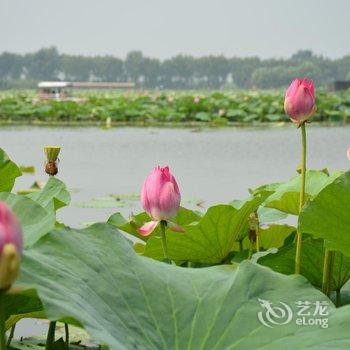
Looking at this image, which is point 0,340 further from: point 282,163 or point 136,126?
point 136,126

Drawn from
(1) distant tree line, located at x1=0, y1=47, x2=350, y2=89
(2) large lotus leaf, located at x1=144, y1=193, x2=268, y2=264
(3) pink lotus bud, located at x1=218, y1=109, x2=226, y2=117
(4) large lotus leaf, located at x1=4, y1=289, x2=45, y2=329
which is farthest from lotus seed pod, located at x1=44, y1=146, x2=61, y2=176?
(1) distant tree line, located at x1=0, y1=47, x2=350, y2=89

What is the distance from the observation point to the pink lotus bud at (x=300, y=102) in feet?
3.01

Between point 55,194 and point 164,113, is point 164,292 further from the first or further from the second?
point 164,113

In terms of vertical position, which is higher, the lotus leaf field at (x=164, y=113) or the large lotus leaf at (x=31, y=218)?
the large lotus leaf at (x=31, y=218)

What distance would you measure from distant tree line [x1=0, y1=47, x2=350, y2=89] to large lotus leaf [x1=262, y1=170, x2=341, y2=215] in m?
36.0

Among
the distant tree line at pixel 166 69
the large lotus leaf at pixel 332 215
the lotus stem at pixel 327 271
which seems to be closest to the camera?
the large lotus leaf at pixel 332 215

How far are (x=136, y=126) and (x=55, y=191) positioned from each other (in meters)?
6.65

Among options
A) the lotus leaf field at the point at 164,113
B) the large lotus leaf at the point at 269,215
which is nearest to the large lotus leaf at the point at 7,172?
the large lotus leaf at the point at 269,215

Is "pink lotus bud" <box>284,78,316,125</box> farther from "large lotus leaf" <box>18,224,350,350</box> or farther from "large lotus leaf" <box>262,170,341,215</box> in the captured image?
"large lotus leaf" <box>18,224,350,350</box>

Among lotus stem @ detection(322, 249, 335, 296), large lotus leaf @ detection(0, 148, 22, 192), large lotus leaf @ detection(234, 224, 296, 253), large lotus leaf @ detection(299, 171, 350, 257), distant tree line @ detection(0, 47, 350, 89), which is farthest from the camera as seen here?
distant tree line @ detection(0, 47, 350, 89)

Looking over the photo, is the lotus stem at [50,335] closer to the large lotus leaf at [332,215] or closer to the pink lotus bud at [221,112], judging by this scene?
the large lotus leaf at [332,215]

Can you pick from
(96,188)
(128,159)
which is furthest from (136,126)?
(96,188)

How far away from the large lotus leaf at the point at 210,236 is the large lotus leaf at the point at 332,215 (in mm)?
143

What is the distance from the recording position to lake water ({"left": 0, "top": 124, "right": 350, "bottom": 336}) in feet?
9.53
